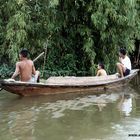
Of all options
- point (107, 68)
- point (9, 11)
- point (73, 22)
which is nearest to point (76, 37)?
point (73, 22)

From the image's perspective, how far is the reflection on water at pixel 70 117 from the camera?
757cm

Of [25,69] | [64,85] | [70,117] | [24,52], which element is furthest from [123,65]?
[70,117]

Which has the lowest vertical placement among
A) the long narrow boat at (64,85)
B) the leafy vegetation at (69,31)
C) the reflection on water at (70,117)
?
the reflection on water at (70,117)

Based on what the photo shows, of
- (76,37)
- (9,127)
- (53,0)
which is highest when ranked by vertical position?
(53,0)

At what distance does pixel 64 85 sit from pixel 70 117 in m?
2.40

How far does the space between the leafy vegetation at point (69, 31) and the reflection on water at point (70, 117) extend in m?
2.77

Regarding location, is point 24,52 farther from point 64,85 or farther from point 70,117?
point 70,117

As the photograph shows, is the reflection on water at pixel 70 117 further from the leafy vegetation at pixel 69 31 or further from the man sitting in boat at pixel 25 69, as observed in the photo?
the leafy vegetation at pixel 69 31

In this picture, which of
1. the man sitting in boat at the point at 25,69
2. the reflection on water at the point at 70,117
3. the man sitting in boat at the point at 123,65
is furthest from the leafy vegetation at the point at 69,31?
the reflection on water at the point at 70,117

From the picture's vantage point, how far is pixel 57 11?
14109 millimetres

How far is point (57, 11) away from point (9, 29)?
5.73 ft

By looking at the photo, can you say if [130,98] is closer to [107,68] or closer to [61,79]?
[61,79]

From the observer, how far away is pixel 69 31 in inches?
571

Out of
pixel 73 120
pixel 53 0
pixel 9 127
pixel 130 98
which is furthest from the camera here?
pixel 53 0
